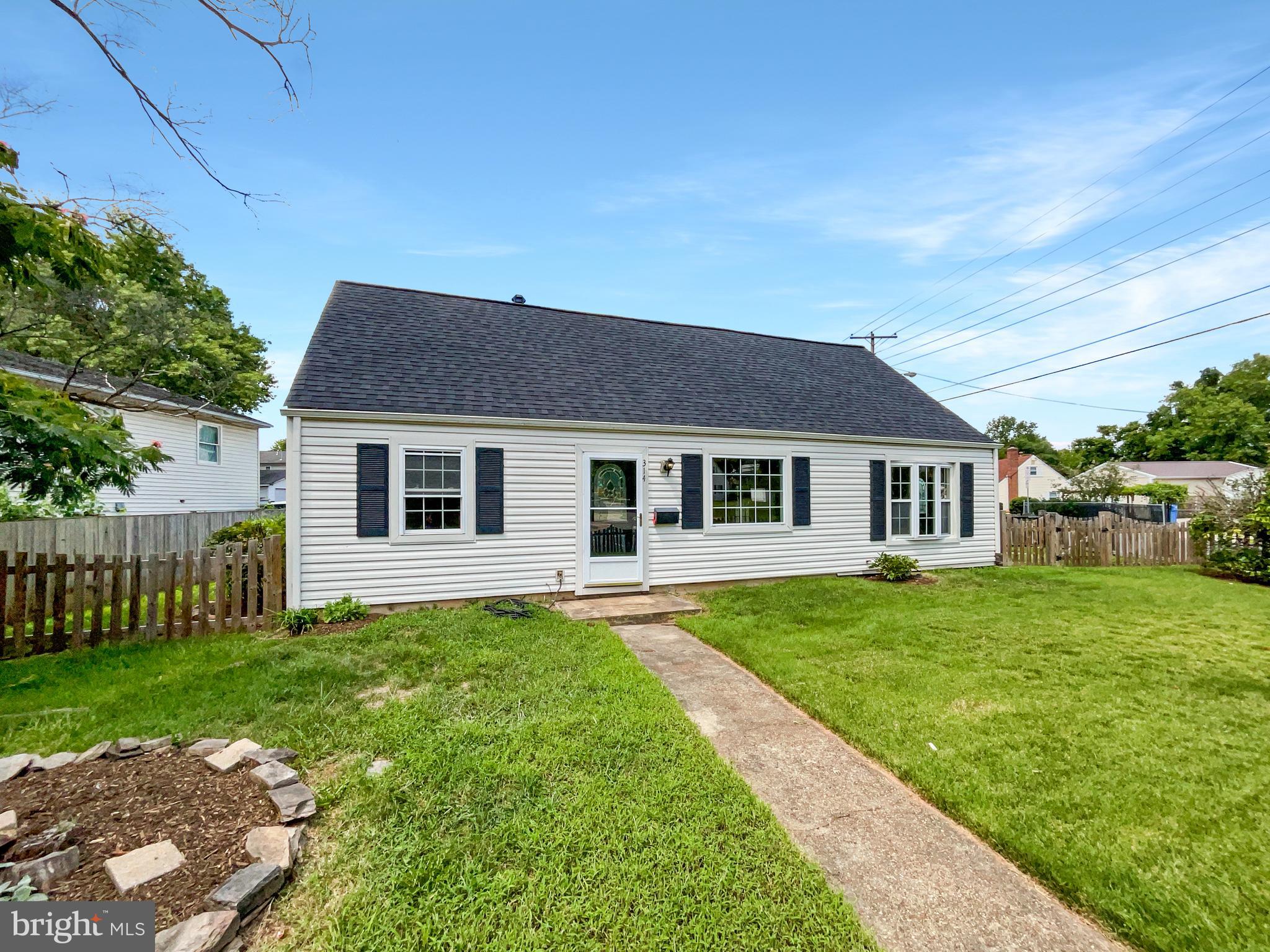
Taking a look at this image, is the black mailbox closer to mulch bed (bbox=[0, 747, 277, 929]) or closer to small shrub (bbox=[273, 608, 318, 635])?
small shrub (bbox=[273, 608, 318, 635])

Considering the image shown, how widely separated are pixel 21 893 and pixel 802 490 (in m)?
9.52

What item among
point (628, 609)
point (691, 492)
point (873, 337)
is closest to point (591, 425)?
point (691, 492)

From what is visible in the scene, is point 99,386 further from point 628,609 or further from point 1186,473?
point 1186,473

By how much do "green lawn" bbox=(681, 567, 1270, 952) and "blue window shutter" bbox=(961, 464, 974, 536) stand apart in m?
3.08

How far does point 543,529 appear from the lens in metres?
7.91

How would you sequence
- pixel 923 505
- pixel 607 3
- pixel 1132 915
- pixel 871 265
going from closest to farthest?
pixel 1132 915, pixel 607 3, pixel 923 505, pixel 871 265

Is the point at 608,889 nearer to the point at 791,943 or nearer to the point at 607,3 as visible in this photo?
the point at 791,943

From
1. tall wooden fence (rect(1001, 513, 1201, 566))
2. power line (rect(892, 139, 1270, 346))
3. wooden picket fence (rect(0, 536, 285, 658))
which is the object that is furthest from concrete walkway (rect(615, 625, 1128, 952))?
power line (rect(892, 139, 1270, 346))

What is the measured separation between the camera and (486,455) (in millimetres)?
7555

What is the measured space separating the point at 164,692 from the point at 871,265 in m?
16.3

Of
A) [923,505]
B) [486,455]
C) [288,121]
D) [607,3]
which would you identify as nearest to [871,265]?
[923,505]

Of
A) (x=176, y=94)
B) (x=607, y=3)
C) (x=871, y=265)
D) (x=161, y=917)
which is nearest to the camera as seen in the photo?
(x=161, y=917)

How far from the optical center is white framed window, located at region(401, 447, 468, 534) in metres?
7.24

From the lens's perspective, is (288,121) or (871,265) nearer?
(288,121)
